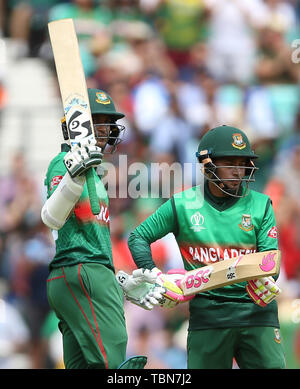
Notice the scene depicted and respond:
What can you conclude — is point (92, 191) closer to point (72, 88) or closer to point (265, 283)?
point (72, 88)

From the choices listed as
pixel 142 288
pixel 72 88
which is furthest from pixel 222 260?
pixel 72 88

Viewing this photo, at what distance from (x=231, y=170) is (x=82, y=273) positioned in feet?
3.39

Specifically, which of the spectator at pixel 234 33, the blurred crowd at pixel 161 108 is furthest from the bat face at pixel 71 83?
the spectator at pixel 234 33

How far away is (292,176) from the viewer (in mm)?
7648

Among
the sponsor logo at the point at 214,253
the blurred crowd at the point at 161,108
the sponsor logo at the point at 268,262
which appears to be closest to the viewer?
the sponsor logo at the point at 268,262

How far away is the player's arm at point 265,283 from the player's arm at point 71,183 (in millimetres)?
1031

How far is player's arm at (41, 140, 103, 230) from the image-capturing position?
4.11 m

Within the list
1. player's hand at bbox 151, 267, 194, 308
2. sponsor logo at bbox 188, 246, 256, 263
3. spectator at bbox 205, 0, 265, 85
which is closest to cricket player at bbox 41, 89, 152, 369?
player's hand at bbox 151, 267, 194, 308

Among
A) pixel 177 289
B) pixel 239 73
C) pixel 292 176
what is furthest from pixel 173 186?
pixel 177 289

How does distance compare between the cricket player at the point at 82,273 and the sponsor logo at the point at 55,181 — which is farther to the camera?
the sponsor logo at the point at 55,181

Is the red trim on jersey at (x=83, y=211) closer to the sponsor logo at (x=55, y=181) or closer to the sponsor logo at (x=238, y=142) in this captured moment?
the sponsor logo at (x=55, y=181)

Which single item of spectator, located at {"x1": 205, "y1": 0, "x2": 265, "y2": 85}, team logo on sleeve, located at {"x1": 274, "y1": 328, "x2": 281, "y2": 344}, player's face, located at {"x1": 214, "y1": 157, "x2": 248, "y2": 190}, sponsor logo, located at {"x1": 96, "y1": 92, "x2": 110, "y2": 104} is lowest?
team logo on sleeve, located at {"x1": 274, "y1": 328, "x2": 281, "y2": 344}

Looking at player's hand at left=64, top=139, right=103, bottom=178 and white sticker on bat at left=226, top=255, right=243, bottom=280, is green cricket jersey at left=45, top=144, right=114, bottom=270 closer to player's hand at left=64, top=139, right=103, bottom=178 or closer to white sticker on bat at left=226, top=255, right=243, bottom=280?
player's hand at left=64, top=139, right=103, bottom=178

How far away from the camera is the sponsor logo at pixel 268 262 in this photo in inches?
167
